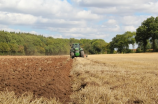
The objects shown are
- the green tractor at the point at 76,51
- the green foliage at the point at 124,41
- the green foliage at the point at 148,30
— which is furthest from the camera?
the green foliage at the point at 124,41

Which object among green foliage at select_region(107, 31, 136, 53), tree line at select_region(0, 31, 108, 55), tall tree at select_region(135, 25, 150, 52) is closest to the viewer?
tall tree at select_region(135, 25, 150, 52)

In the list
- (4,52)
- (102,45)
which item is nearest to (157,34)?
(4,52)

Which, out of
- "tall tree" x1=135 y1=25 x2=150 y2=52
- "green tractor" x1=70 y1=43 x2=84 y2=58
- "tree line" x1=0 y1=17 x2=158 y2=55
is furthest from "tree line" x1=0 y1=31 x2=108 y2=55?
"green tractor" x1=70 y1=43 x2=84 y2=58

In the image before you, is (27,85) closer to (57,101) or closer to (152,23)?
(57,101)

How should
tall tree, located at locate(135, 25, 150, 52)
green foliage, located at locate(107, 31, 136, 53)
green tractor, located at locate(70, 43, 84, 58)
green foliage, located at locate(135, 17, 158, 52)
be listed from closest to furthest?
green tractor, located at locate(70, 43, 84, 58), green foliage, located at locate(135, 17, 158, 52), tall tree, located at locate(135, 25, 150, 52), green foliage, located at locate(107, 31, 136, 53)

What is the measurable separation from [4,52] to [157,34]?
54.2 metres

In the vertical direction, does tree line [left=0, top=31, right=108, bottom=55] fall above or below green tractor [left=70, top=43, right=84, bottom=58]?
above

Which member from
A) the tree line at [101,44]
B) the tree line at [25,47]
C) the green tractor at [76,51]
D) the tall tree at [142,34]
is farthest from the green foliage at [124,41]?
the green tractor at [76,51]

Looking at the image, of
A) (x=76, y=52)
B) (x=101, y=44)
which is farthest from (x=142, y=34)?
(x=101, y=44)

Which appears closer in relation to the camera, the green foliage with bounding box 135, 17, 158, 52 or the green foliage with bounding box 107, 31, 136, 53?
the green foliage with bounding box 135, 17, 158, 52

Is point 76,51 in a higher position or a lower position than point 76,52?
higher

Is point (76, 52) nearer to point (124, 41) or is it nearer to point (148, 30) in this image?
point (148, 30)

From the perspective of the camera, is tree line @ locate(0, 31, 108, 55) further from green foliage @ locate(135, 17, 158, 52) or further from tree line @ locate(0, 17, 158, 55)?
green foliage @ locate(135, 17, 158, 52)

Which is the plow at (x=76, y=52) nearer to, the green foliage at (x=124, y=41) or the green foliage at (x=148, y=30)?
the green foliage at (x=148, y=30)
